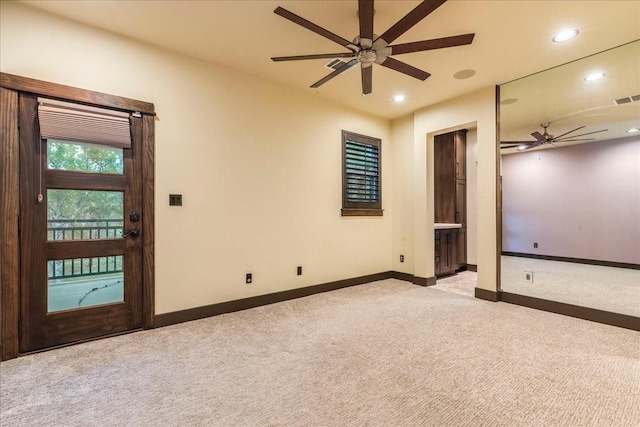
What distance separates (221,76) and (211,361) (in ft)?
9.65

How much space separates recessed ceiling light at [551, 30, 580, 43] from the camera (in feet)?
8.63

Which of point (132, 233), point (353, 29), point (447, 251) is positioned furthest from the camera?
point (447, 251)

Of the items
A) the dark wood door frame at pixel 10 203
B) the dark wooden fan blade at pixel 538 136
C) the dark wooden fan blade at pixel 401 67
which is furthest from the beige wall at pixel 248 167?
the dark wooden fan blade at pixel 401 67

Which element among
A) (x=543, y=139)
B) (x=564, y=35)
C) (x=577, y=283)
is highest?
(x=564, y=35)

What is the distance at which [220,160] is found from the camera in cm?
329

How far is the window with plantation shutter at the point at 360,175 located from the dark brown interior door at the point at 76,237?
2.75 m

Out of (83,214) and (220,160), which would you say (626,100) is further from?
(83,214)

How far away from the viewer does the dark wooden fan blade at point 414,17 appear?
182cm

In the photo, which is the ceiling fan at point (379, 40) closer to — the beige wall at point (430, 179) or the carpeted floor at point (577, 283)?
the beige wall at point (430, 179)

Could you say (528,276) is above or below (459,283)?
above

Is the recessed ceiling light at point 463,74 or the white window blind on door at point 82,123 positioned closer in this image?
the white window blind on door at point 82,123

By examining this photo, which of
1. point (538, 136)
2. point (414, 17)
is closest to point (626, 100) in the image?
point (538, 136)

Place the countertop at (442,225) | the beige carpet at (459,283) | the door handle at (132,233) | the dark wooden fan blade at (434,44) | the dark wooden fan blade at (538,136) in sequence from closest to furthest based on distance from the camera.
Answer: the dark wooden fan blade at (434,44) < the door handle at (132,233) < the dark wooden fan blade at (538,136) < the beige carpet at (459,283) < the countertop at (442,225)

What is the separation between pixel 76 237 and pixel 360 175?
3.64m
